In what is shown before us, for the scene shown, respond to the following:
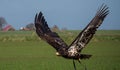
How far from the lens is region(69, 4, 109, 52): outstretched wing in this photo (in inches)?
483

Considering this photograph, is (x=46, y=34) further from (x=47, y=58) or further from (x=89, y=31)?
(x=47, y=58)

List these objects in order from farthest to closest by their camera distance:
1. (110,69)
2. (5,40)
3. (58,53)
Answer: (5,40) → (110,69) → (58,53)

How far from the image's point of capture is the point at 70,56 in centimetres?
1252

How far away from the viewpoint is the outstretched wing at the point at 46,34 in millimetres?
12500

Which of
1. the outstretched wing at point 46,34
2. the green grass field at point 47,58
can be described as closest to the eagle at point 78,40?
the outstretched wing at point 46,34

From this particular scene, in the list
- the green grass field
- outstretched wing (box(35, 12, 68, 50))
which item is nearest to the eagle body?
outstretched wing (box(35, 12, 68, 50))

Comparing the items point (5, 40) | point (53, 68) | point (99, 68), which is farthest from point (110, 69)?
point (5, 40)

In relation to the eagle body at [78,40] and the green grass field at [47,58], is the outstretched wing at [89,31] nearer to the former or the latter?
the eagle body at [78,40]

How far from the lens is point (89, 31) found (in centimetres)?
1244

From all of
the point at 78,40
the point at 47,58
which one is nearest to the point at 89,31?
the point at 78,40

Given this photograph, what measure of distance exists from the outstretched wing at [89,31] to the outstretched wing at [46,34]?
374mm

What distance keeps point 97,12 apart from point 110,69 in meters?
5.80

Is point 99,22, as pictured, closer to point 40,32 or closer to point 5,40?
point 40,32

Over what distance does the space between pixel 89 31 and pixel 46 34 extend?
1331mm
